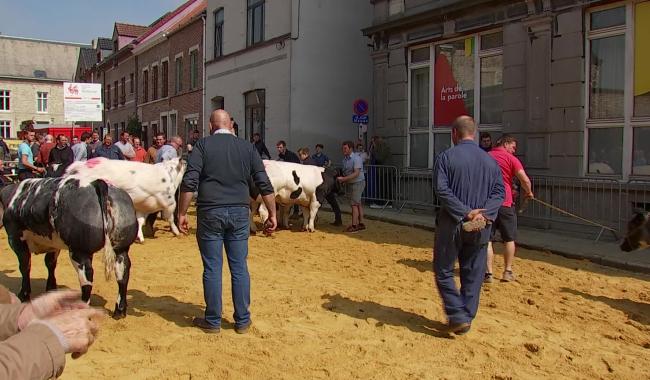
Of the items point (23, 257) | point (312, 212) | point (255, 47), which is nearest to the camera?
point (23, 257)

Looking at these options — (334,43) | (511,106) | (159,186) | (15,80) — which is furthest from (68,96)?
(15,80)

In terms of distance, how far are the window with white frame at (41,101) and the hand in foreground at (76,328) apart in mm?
65964

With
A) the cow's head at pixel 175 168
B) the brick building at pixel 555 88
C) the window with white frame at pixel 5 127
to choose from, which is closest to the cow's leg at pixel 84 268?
the cow's head at pixel 175 168

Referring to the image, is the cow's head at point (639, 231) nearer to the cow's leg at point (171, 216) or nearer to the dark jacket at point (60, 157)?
the cow's leg at point (171, 216)

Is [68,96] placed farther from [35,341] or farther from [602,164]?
[35,341]

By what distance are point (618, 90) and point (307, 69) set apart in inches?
411

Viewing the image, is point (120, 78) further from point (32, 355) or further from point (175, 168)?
point (32, 355)

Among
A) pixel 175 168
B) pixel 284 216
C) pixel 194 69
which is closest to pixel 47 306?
pixel 175 168

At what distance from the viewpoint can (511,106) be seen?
12.0m

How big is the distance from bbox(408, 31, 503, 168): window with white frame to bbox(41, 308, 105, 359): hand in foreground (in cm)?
1166

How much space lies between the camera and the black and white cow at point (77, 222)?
208 inches

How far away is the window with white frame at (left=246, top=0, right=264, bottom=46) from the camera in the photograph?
20.8m

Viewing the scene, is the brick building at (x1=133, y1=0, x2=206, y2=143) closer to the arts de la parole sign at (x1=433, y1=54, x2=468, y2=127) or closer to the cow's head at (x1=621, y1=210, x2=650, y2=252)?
the arts de la parole sign at (x1=433, y1=54, x2=468, y2=127)

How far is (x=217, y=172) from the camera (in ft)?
17.3
